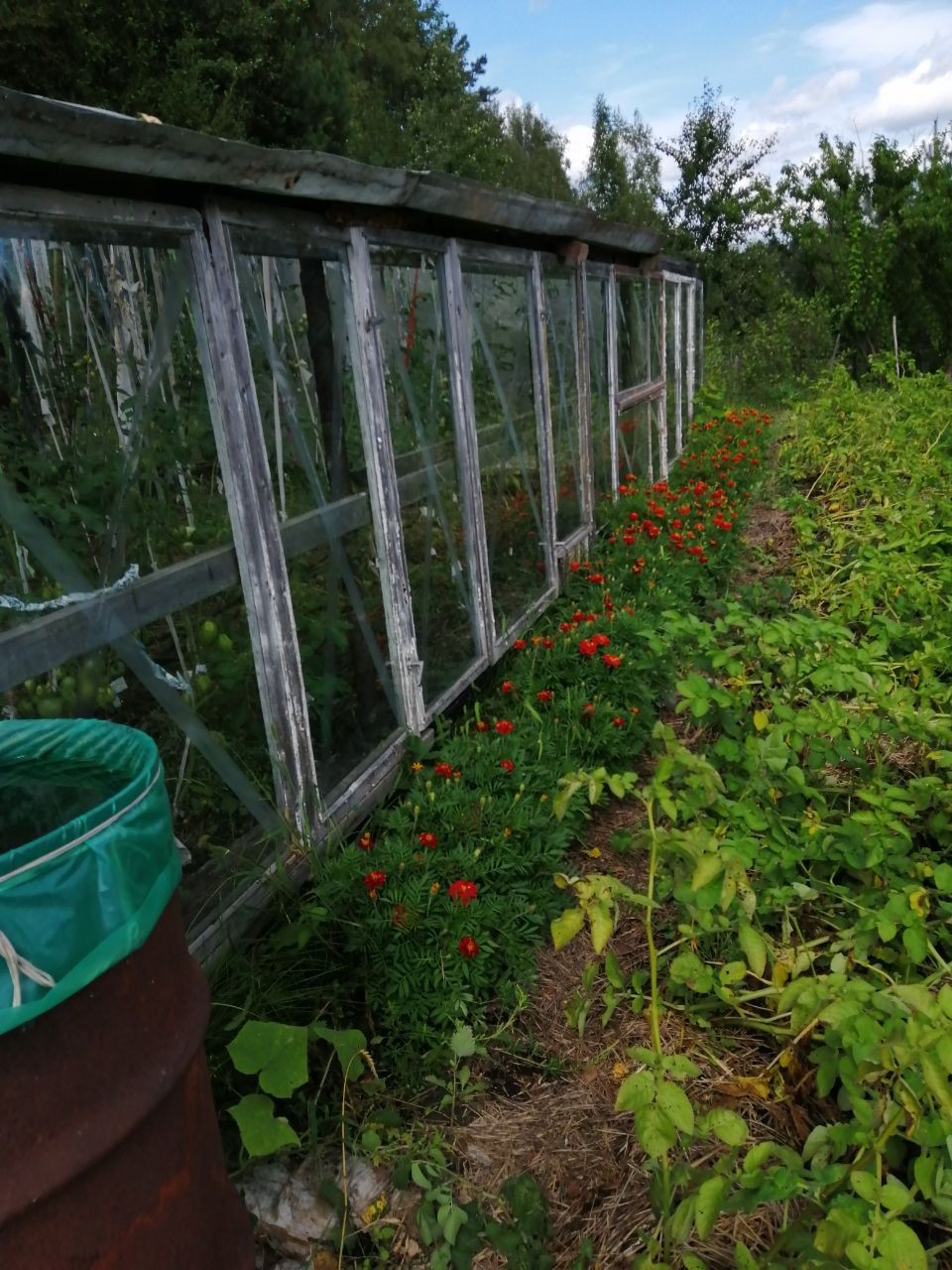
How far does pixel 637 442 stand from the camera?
25.4 ft

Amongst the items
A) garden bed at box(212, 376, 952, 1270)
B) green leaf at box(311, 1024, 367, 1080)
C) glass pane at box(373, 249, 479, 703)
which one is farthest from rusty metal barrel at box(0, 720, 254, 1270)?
glass pane at box(373, 249, 479, 703)

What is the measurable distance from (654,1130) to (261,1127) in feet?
2.76

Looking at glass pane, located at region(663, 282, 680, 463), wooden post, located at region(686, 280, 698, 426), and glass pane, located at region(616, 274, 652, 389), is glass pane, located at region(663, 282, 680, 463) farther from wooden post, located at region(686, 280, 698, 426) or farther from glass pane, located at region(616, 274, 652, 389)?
glass pane, located at region(616, 274, 652, 389)

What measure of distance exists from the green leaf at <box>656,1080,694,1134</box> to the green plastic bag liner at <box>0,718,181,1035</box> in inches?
31.0

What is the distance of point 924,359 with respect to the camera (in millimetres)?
14758

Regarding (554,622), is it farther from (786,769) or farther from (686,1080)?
(686,1080)

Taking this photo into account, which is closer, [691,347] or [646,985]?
[646,985]

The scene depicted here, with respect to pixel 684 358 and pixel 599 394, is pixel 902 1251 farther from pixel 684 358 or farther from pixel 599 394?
pixel 684 358

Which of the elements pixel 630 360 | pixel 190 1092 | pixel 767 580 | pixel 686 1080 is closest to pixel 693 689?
pixel 686 1080

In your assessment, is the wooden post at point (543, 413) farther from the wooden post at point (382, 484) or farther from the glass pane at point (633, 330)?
the glass pane at point (633, 330)

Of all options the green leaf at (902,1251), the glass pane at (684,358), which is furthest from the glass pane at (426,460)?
the glass pane at (684,358)

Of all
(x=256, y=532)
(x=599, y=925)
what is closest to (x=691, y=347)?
(x=256, y=532)

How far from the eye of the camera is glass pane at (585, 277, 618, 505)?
20.5ft

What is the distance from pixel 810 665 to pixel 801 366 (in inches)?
544
